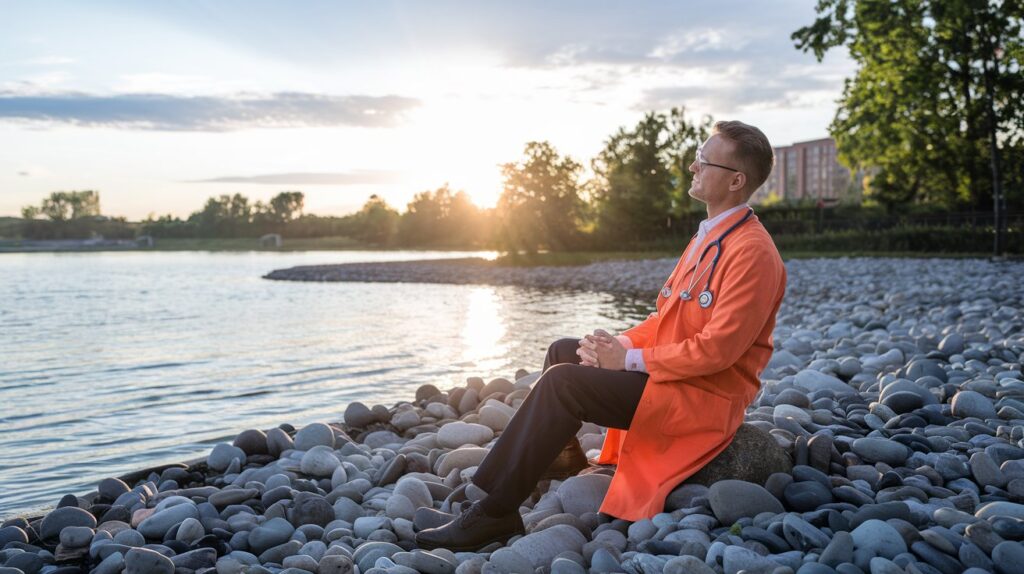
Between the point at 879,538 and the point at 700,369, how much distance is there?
0.80 meters

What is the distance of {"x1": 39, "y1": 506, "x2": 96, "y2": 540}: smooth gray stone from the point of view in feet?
12.4

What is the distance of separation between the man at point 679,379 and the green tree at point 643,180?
3814 centimetres

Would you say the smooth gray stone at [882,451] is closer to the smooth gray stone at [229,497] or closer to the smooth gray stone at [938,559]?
the smooth gray stone at [938,559]

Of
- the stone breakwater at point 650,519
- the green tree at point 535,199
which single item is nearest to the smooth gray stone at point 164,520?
the stone breakwater at point 650,519

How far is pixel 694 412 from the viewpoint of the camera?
3100 mm

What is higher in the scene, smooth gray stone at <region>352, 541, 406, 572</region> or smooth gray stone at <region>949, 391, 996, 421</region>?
smooth gray stone at <region>949, 391, 996, 421</region>

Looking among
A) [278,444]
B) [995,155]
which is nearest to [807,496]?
[278,444]

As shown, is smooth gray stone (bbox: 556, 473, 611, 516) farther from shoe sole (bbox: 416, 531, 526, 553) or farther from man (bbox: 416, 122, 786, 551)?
shoe sole (bbox: 416, 531, 526, 553)

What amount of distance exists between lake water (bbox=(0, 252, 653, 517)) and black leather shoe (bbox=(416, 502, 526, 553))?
3.07m

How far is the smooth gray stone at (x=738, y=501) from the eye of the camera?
3039mm

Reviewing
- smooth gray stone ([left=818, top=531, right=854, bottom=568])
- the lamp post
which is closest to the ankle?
smooth gray stone ([left=818, top=531, right=854, bottom=568])

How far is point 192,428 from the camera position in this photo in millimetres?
6680

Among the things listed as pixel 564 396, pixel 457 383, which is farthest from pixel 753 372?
pixel 457 383

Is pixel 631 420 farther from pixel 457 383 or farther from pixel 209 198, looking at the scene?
pixel 209 198
